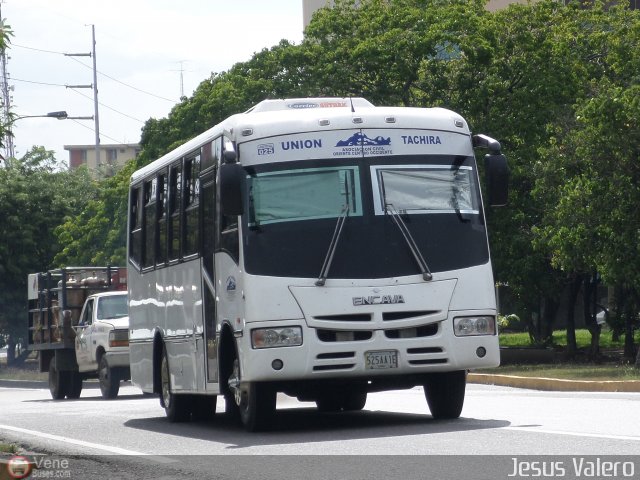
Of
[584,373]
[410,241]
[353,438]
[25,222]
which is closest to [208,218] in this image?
[410,241]

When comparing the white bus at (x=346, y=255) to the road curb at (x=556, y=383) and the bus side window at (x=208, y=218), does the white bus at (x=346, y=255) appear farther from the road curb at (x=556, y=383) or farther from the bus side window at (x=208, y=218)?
the road curb at (x=556, y=383)

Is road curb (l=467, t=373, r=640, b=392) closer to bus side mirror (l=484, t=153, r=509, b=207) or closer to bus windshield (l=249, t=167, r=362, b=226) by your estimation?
bus side mirror (l=484, t=153, r=509, b=207)

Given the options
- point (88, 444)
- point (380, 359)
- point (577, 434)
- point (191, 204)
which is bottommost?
point (577, 434)

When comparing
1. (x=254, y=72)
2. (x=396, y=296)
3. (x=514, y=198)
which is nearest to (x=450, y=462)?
(x=396, y=296)

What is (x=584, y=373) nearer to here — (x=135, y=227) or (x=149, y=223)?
(x=135, y=227)

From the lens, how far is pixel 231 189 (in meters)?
14.2

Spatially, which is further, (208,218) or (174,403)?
(174,403)

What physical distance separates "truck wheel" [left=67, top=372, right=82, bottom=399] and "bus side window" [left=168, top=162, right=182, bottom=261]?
13.6 metres

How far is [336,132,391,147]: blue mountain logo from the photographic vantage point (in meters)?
14.8

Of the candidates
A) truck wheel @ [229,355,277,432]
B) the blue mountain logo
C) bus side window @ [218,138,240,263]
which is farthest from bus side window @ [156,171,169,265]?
the blue mountain logo

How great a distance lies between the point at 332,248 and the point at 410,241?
2.60ft

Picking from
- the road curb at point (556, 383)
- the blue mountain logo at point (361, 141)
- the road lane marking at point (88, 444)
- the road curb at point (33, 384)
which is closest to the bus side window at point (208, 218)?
the blue mountain logo at point (361, 141)

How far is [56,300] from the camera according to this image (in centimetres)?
3206

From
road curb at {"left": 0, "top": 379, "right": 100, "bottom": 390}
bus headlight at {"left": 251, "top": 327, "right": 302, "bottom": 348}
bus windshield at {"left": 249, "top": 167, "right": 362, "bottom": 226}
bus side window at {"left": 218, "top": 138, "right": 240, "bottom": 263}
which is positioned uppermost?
bus windshield at {"left": 249, "top": 167, "right": 362, "bottom": 226}
